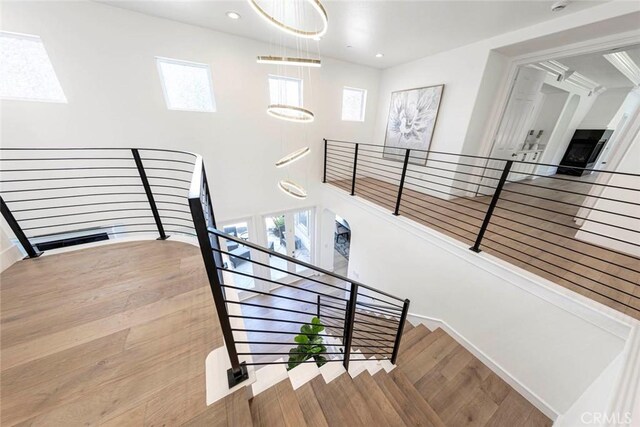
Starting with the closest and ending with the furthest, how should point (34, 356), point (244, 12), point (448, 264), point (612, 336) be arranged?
point (34, 356)
point (612, 336)
point (448, 264)
point (244, 12)

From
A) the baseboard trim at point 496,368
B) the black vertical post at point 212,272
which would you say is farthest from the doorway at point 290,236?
the black vertical post at point 212,272

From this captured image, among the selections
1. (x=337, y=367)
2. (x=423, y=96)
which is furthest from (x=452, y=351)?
(x=423, y=96)

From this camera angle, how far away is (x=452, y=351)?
2.26 metres

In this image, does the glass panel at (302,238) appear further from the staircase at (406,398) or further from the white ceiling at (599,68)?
the white ceiling at (599,68)

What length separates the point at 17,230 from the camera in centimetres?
176

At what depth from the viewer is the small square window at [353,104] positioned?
15.0ft

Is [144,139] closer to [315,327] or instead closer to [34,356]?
[34,356]

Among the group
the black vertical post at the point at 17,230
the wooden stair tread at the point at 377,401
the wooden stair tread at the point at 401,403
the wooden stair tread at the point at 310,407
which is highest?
the black vertical post at the point at 17,230

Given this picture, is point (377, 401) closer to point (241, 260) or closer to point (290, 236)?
point (241, 260)

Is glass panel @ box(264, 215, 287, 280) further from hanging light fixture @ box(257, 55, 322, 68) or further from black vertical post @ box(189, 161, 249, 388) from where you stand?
black vertical post @ box(189, 161, 249, 388)

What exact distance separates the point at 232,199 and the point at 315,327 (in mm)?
2723

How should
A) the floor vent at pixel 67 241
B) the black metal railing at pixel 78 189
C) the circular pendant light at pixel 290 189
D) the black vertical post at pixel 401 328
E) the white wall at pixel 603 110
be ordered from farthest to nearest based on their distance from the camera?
the white wall at pixel 603 110 → the floor vent at pixel 67 241 → the circular pendant light at pixel 290 189 → the black metal railing at pixel 78 189 → the black vertical post at pixel 401 328

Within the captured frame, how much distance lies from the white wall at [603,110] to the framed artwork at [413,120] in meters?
5.48

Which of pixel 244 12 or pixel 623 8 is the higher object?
pixel 244 12
